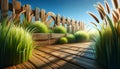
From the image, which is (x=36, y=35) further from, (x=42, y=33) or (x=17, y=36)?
(x=17, y=36)

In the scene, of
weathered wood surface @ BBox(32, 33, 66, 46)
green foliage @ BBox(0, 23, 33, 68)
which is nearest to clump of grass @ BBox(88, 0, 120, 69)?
green foliage @ BBox(0, 23, 33, 68)

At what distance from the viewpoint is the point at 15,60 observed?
157cm

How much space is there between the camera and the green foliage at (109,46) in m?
1.18

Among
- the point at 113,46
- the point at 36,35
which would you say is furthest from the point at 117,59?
the point at 36,35

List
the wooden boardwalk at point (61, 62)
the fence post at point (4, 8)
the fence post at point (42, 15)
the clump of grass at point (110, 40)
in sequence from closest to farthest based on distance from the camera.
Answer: the clump of grass at point (110, 40) → the wooden boardwalk at point (61, 62) → the fence post at point (4, 8) → the fence post at point (42, 15)

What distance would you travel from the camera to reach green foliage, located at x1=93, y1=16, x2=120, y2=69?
118cm

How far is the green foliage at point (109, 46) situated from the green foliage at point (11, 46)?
91 cm

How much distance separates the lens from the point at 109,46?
124 centimetres

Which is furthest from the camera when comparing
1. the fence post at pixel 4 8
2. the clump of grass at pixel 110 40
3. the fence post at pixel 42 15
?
the fence post at pixel 42 15

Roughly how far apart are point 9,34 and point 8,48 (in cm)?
16

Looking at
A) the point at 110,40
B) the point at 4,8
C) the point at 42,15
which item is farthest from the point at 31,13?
the point at 110,40

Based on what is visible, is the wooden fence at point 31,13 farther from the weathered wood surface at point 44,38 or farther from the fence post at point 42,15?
the weathered wood surface at point 44,38

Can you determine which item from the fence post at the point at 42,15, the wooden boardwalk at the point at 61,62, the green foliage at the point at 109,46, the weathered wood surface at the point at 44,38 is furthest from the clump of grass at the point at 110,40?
the fence post at the point at 42,15

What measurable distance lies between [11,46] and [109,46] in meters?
1.07
